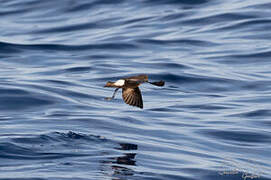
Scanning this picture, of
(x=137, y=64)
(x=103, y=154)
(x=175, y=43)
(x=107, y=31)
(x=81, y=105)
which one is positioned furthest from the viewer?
(x=107, y=31)

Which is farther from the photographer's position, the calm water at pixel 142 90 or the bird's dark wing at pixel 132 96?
the calm water at pixel 142 90

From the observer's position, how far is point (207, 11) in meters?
25.0

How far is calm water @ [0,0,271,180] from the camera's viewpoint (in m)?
9.65

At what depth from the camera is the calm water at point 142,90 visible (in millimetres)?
9648

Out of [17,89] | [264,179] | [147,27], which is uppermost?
[147,27]

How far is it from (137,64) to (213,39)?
4.04 m

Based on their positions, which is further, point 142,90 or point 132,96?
point 142,90

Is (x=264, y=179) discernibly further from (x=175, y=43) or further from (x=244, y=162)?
(x=175, y=43)

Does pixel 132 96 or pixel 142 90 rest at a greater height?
pixel 132 96

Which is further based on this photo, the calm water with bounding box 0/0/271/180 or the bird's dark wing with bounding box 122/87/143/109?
the calm water with bounding box 0/0/271/180

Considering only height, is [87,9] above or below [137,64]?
above

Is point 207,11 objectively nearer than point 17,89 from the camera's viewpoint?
No

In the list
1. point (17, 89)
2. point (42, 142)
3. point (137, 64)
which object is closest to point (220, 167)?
point (42, 142)

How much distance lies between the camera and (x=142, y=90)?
16.2 metres
